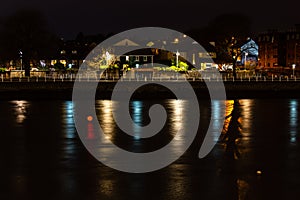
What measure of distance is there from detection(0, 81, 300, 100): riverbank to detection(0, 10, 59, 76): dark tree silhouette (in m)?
15.1

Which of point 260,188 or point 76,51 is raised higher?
point 76,51

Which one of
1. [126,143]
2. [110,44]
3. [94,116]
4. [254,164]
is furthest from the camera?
[110,44]

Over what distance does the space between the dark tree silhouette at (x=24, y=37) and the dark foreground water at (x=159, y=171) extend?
144ft

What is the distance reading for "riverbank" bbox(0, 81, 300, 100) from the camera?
135 feet

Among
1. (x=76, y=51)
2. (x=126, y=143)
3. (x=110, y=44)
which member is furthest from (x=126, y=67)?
(x=126, y=143)

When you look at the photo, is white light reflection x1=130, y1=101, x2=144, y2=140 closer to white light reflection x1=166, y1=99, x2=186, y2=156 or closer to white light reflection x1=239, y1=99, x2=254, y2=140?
white light reflection x1=166, y1=99, x2=186, y2=156

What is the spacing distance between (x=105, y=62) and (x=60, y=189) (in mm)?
66933

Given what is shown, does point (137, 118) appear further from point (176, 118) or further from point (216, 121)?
point (216, 121)

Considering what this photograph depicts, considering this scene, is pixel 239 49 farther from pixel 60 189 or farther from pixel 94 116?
pixel 60 189

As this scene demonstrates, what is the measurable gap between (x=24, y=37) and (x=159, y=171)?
179 ft

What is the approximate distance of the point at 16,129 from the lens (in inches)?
808

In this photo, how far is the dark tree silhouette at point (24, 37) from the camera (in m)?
63.8

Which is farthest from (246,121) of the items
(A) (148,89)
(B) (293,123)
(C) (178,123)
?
(A) (148,89)

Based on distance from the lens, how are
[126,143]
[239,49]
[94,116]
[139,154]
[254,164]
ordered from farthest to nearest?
1. [239,49]
2. [94,116]
3. [126,143]
4. [139,154]
5. [254,164]
